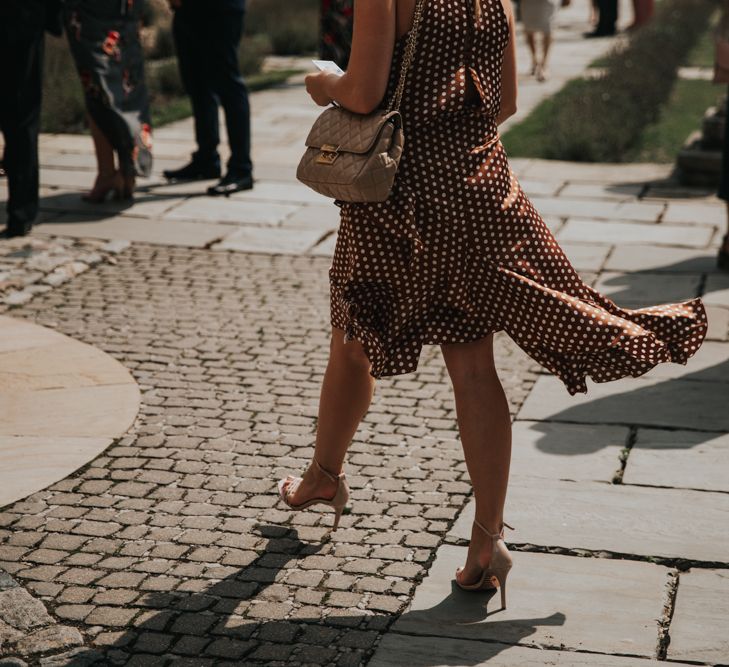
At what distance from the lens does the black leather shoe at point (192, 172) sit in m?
8.18

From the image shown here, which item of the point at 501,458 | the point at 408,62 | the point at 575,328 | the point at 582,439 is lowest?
the point at 582,439

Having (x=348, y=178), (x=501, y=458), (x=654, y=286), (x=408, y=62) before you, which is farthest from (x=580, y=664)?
(x=654, y=286)

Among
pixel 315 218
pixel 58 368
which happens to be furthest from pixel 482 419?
pixel 315 218

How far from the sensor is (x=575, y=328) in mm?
2936

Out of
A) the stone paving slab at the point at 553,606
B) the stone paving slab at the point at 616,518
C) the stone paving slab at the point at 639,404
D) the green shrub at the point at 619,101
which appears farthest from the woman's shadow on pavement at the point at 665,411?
the green shrub at the point at 619,101

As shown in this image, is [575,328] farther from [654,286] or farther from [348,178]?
[654,286]

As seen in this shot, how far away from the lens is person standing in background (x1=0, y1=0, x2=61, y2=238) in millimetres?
6375

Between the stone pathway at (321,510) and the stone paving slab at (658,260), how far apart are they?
0.03 metres

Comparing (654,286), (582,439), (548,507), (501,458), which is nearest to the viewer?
(501,458)

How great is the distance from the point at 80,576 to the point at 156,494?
0.56 m

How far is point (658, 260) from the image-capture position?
6.54 metres

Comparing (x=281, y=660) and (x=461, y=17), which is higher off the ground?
(x=461, y=17)

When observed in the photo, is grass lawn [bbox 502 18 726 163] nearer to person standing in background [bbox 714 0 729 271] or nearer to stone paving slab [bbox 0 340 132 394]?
person standing in background [bbox 714 0 729 271]

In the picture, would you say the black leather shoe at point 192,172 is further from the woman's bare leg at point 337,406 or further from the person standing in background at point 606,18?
the person standing in background at point 606,18
